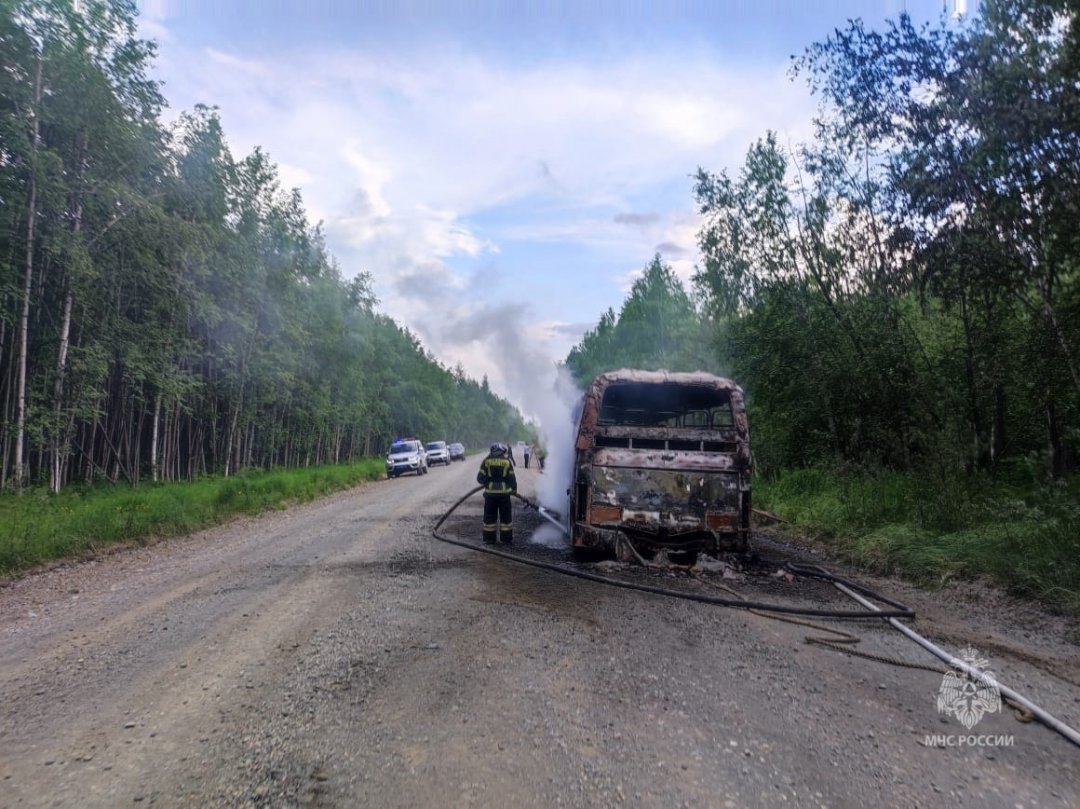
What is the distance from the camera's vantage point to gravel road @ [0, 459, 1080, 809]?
289 cm

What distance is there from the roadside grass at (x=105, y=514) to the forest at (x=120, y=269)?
6.68 ft

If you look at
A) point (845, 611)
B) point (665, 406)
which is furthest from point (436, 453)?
point (845, 611)

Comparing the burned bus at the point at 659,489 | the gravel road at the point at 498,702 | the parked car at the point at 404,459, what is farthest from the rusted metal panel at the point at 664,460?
the parked car at the point at 404,459

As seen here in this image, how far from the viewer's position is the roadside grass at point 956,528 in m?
6.75

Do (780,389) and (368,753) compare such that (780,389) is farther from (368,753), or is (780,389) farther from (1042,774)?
(368,753)

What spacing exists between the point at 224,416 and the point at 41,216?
1593 cm

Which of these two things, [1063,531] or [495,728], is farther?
[1063,531]

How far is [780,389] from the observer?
597 inches

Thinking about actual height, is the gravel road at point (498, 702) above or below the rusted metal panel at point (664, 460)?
below

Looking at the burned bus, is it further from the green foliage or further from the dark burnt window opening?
the green foliage

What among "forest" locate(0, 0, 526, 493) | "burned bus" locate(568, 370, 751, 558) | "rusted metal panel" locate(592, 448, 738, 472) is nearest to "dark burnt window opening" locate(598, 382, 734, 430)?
"burned bus" locate(568, 370, 751, 558)

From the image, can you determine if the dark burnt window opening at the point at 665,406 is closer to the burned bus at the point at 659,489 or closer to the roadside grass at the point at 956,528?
the burned bus at the point at 659,489

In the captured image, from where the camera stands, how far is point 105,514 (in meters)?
11.5

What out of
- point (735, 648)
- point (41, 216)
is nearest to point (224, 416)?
point (41, 216)
